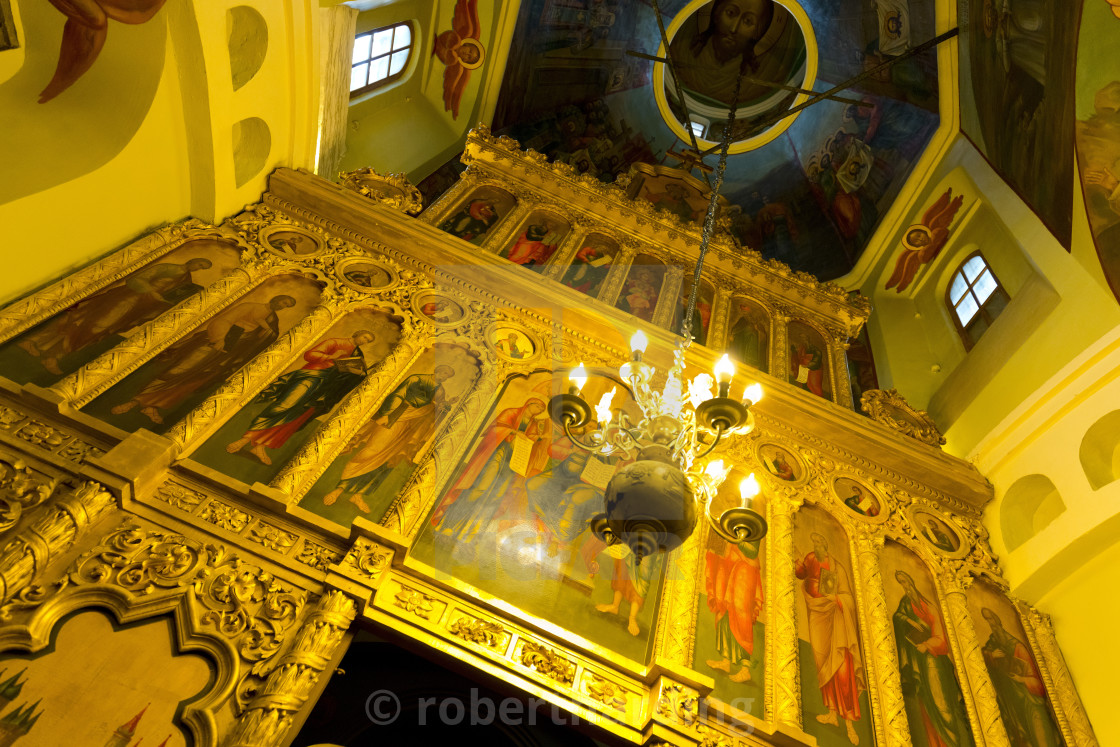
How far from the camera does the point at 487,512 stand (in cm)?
532

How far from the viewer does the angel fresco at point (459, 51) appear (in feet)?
36.6

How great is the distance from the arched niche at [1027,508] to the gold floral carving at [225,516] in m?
6.72

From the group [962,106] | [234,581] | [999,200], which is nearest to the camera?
[234,581]

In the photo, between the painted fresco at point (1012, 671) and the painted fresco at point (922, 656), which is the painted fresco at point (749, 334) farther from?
the painted fresco at point (1012, 671)

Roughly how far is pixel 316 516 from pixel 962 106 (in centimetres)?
1051

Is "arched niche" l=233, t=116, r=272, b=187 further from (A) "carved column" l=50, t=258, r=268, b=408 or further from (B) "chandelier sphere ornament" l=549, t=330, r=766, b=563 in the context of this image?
(B) "chandelier sphere ornament" l=549, t=330, r=766, b=563

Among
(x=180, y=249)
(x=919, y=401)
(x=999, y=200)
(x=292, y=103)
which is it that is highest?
(x=999, y=200)

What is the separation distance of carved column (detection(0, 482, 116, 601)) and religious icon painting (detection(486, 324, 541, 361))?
11.5 ft

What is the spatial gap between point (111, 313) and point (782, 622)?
18.0 ft

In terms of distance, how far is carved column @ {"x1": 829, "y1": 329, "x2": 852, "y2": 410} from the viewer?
29.4 ft

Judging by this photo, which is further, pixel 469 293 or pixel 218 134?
pixel 469 293

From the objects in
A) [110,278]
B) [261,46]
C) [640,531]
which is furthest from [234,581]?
[261,46]

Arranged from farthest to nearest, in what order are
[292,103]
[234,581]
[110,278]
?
[292,103] < [110,278] < [234,581]

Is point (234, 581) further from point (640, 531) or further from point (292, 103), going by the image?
point (292, 103)
